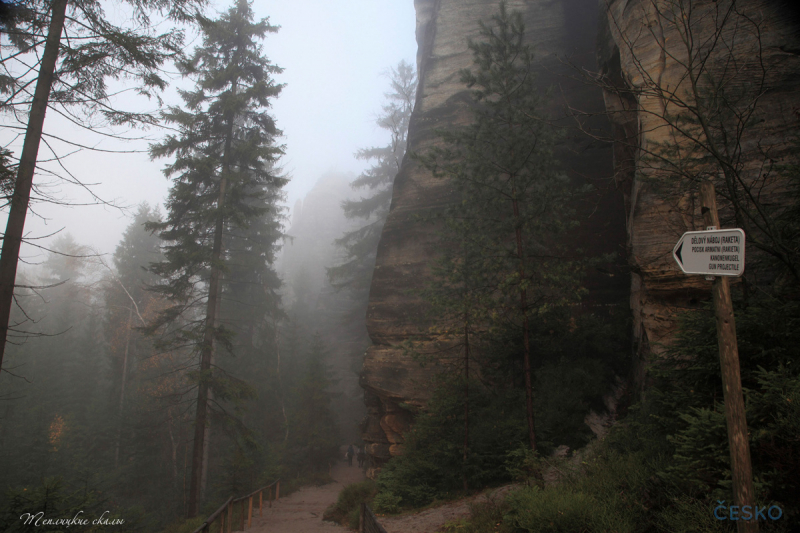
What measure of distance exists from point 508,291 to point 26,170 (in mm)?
9288

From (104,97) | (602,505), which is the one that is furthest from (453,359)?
(104,97)

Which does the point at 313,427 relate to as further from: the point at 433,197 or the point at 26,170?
the point at 26,170

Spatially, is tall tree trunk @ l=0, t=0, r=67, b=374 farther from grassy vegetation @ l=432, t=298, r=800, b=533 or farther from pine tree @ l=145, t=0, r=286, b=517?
grassy vegetation @ l=432, t=298, r=800, b=533

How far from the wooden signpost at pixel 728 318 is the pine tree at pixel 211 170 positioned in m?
12.6

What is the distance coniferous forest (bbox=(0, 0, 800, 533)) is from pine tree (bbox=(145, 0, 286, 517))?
0.11 m

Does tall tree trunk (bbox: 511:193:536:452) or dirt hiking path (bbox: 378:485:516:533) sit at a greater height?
tall tree trunk (bbox: 511:193:536:452)

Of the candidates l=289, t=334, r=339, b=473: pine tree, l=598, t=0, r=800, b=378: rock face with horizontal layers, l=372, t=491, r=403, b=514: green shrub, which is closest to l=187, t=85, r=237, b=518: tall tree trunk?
l=372, t=491, r=403, b=514: green shrub

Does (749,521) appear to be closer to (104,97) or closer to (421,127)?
(104,97)

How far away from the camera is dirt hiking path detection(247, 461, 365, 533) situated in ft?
36.8

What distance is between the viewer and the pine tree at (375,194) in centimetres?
2736

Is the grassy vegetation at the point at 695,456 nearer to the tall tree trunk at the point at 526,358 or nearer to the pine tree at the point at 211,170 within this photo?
the tall tree trunk at the point at 526,358

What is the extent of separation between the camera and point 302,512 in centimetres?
1395

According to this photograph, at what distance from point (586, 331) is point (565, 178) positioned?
507cm

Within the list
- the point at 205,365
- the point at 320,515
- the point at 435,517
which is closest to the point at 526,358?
the point at 435,517
